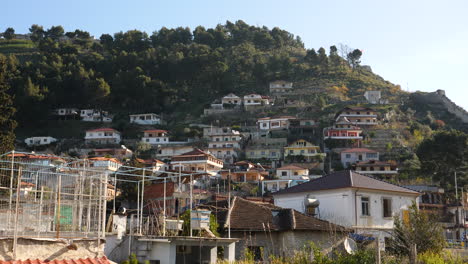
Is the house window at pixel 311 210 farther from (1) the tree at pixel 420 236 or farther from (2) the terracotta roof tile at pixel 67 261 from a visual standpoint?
(2) the terracotta roof tile at pixel 67 261

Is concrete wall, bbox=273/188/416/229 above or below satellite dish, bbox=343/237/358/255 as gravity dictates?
above

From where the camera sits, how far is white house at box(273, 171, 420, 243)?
83.3 feet

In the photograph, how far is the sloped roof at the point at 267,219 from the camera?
2094 cm

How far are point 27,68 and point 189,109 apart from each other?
32.2 m

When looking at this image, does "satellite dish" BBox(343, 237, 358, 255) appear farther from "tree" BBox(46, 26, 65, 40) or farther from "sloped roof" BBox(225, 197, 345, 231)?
"tree" BBox(46, 26, 65, 40)

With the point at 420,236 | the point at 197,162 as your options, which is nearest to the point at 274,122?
the point at 197,162

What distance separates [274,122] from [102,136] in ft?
91.3

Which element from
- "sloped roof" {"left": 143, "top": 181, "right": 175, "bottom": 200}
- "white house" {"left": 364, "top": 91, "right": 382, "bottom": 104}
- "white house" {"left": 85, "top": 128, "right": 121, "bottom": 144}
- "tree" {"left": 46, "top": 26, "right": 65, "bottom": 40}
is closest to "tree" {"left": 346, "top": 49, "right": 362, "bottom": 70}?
"white house" {"left": 364, "top": 91, "right": 382, "bottom": 104}

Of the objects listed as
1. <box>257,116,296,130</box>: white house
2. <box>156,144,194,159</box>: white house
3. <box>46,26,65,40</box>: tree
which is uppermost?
<box>46,26,65,40</box>: tree

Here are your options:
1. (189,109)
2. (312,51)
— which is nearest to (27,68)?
(189,109)

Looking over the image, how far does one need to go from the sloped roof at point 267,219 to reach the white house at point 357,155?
52056 millimetres

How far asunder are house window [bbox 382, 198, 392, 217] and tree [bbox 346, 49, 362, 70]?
104 meters

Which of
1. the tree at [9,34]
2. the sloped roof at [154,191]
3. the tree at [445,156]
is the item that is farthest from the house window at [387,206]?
the tree at [9,34]

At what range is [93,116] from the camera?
9856cm
